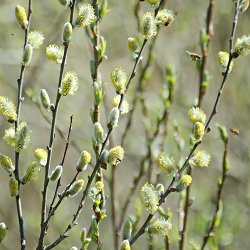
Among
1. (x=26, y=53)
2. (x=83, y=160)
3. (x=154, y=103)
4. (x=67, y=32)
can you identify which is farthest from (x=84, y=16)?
(x=154, y=103)

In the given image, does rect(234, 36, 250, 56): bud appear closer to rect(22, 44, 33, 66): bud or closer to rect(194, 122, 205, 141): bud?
rect(194, 122, 205, 141): bud

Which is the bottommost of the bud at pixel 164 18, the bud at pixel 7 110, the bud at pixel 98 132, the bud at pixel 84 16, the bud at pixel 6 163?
the bud at pixel 6 163

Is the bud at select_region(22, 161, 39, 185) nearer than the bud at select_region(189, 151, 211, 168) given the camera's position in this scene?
Answer: Yes

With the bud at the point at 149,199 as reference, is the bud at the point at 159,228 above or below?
below

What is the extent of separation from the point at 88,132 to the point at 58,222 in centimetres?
76

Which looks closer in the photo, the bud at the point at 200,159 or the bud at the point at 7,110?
the bud at the point at 7,110

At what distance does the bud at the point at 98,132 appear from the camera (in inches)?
59.1

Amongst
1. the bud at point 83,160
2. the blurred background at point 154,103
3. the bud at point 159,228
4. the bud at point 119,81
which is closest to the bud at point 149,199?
the bud at point 159,228

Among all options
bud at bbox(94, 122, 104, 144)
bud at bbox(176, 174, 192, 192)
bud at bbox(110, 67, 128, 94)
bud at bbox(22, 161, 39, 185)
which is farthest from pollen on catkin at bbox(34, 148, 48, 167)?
bud at bbox(176, 174, 192, 192)

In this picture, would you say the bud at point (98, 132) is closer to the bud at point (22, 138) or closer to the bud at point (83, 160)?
the bud at point (83, 160)

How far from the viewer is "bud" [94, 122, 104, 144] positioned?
4.92 feet

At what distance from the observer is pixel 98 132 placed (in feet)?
4.93

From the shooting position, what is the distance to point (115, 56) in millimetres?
6152

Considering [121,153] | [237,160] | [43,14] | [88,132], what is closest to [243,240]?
[237,160]
